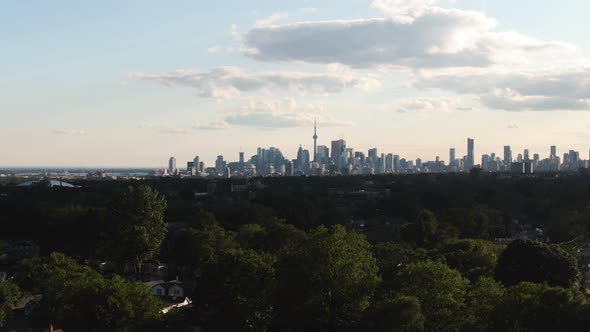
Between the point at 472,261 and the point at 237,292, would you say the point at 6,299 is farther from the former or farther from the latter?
the point at 472,261

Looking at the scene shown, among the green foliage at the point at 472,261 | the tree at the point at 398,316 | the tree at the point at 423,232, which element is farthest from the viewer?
the tree at the point at 423,232

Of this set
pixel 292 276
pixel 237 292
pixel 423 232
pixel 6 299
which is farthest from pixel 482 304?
pixel 423 232

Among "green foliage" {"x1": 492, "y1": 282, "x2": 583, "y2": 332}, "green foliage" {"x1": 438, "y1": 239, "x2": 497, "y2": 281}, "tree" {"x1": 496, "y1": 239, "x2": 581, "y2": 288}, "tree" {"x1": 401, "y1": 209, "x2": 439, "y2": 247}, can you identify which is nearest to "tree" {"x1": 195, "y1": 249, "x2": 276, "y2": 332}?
"green foliage" {"x1": 492, "y1": 282, "x2": 583, "y2": 332}

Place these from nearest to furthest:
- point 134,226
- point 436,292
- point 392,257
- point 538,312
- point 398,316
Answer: point 538,312
point 398,316
point 436,292
point 392,257
point 134,226

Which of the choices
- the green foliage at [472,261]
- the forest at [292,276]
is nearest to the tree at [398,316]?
the forest at [292,276]

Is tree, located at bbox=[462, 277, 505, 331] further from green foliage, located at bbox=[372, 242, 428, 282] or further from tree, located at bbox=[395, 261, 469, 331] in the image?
green foliage, located at bbox=[372, 242, 428, 282]

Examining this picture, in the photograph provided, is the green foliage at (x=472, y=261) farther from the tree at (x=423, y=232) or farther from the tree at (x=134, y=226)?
the tree at (x=134, y=226)
